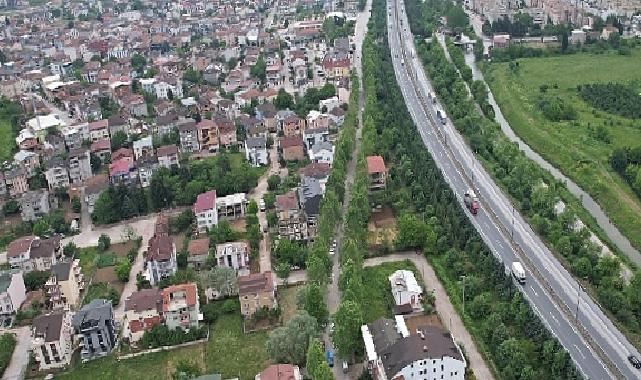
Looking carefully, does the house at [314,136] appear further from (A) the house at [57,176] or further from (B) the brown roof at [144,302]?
(B) the brown roof at [144,302]

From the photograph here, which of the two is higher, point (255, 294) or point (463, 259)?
point (255, 294)

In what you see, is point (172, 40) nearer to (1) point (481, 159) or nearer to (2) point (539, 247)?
(1) point (481, 159)

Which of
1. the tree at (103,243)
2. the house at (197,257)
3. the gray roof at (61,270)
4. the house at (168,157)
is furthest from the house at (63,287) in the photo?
the house at (168,157)

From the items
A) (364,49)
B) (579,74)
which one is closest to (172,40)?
(364,49)

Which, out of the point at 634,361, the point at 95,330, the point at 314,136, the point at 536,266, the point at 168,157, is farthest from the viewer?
the point at 314,136

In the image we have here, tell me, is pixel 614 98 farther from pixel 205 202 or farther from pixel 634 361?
pixel 205 202

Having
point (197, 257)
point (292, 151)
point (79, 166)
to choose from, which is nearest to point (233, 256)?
point (197, 257)

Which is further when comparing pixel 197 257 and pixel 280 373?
pixel 197 257

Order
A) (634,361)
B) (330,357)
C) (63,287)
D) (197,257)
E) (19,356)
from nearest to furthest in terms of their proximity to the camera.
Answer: (634,361), (330,357), (19,356), (63,287), (197,257)

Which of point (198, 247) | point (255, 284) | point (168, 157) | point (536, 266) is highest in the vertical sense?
point (168, 157)
